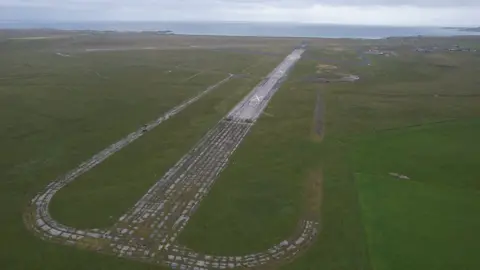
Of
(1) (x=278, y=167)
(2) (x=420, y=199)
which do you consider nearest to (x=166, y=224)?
(1) (x=278, y=167)

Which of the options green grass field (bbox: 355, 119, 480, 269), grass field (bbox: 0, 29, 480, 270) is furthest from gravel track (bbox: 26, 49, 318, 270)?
green grass field (bbox: 355, 119, 480, 269)

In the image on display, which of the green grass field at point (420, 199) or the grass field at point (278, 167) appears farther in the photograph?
the grass field at point (278, 167)

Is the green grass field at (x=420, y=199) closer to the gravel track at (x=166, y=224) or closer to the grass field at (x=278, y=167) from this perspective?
the grass field at (x=278, y=167)

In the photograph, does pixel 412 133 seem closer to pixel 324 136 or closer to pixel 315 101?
pixel 324 136

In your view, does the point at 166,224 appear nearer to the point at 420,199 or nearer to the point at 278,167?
the point at 278,167

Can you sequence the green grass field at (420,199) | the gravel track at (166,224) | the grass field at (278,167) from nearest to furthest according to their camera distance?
the gravel track at (166,224), the green grass field at (420,199), the grass field at (278,167)

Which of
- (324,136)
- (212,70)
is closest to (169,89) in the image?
(212,70)

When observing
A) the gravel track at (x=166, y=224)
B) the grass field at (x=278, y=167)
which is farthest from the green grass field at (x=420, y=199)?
the gravel track at (x=166, y=224)

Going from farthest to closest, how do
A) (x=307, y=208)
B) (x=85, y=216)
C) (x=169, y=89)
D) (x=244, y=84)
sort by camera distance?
1. (x=244, y=84)
2. (x=169, y=89)
3. (x=307, y=208)
4. (x=85, y=216)
